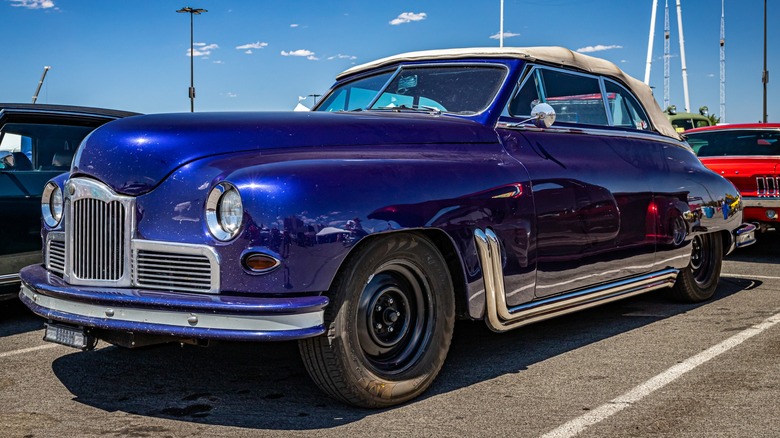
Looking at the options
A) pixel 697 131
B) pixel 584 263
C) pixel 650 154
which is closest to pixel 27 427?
pixel 584 263

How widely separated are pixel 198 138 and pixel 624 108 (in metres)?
3.46

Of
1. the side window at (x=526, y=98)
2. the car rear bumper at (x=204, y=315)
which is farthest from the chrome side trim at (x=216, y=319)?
the side window at (x=526, y=98)

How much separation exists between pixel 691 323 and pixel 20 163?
15.9 feet

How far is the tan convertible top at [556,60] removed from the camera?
5.30 m

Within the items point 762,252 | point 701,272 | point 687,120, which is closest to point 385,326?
point 701,272

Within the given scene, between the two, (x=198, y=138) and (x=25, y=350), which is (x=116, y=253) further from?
(x=25, y=350)

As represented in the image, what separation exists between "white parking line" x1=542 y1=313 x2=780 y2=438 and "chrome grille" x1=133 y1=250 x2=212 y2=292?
5.06ft

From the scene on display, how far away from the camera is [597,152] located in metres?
5.44

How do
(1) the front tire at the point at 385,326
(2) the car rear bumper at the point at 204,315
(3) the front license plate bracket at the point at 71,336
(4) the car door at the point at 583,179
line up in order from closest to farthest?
(2) the car rear bumper at the point at 204,315
(1) the front tire at the point at 385,326
(3) the front license plate bracket at the point at 71,336
(4) the car door at the point at 583,179

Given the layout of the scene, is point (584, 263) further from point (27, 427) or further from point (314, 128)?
point (27, 427)

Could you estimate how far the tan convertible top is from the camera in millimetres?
5301

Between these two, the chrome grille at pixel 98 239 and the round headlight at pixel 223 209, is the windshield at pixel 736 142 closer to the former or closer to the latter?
the round headlight at pixel 223 209

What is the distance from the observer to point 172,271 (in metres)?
3.65

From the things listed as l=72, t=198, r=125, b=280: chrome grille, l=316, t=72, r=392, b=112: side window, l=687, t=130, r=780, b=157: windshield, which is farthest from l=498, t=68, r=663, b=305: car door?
l=687, t=130, r=780, b=157: windshield
